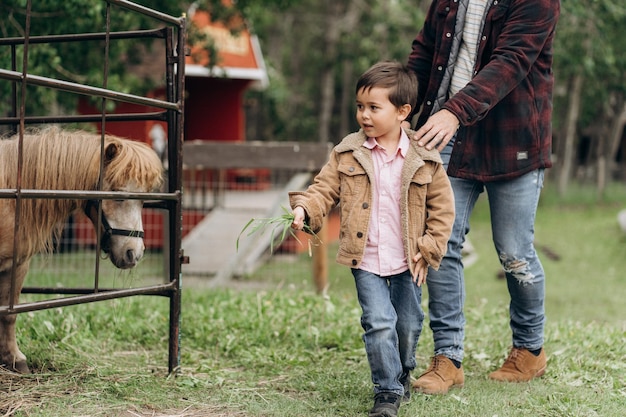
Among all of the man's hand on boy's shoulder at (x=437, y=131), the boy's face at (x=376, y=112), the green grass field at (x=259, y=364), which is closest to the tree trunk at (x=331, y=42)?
the green grass field at (x=259, y=364)

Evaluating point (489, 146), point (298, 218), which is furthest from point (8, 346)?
point (489, 146)

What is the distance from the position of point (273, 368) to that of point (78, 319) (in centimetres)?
156

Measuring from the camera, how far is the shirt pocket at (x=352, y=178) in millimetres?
3395

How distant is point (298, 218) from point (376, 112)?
0.55 meters

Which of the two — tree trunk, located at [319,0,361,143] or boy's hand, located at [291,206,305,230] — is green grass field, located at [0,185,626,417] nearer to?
boy's hand, located at [291,206,305,230]

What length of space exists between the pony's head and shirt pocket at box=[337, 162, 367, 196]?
105 centimetres

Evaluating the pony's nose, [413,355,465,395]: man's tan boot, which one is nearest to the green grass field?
[413,355,465,395]: man's tan boot

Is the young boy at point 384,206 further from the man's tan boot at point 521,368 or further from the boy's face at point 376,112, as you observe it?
the man's tan boot at point 521,368

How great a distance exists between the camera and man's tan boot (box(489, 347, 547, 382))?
4.05 metres

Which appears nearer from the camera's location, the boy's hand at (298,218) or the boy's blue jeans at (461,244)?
the boy's hand at (298,218)

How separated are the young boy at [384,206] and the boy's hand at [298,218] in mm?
26

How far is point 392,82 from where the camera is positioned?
3.33 metres

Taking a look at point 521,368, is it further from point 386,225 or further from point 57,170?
point 57,170

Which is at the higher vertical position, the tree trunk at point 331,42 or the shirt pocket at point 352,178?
the tree trunk at point 331,42
